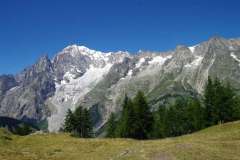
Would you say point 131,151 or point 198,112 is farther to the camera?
point 198,112

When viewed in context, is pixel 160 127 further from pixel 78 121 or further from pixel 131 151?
pixel 131 151

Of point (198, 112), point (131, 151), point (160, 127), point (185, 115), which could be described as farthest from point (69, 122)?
point (131, 151)

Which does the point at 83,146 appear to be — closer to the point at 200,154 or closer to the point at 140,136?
the point at 200,154

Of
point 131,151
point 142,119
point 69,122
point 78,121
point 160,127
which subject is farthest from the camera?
point 78,121

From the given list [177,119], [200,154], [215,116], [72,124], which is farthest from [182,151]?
[72,124]

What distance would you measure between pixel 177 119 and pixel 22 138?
216 ft

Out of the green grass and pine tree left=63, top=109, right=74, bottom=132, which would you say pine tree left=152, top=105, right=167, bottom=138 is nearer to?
pine tree left=63, top=109, right=74, bottom=132

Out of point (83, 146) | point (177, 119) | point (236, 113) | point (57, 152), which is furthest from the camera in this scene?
point (177, 119)

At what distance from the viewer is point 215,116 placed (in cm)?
11412

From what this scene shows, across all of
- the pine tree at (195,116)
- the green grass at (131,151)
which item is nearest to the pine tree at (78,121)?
the pine tree at (195,116)

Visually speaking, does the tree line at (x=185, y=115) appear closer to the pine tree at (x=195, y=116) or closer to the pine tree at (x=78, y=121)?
the pine tree at (x=195, y=116)

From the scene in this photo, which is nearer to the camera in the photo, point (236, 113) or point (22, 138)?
point (22, 138)

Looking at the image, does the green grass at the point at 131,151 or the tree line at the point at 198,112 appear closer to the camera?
the green grass at the point at 131,151

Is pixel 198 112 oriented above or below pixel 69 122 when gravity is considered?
above
